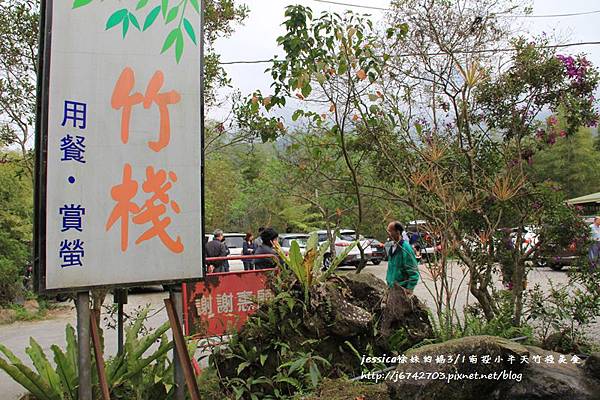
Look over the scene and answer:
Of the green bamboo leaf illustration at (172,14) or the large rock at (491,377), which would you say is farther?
the large rock at (491,377)

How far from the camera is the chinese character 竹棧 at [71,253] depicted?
292 cm

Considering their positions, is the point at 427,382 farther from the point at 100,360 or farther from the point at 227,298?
the point at 227,298

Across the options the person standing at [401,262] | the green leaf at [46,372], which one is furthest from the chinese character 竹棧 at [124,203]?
the person standing at [401,262]

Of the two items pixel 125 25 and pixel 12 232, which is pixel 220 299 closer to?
pixel 125 25

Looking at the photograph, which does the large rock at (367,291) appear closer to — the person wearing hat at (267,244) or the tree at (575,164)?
the person wearing hat at (267,244)

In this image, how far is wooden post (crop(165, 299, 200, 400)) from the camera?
3.23m

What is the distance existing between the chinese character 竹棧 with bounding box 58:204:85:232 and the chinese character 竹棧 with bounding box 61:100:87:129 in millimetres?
440

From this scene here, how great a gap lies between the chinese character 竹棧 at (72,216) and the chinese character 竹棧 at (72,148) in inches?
10.0

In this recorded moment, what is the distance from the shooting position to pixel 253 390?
15.6 ft

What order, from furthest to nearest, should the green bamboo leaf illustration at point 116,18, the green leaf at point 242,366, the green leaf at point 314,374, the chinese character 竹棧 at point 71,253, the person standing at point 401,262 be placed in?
the person standing at point 401,262 < the green leaf at point 242,366 < the green leaf at point 314,374 < the green bamboo leaf illustration at point 116,18 < the chinese character 竹棧 at point 71,253

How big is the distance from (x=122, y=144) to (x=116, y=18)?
73cm

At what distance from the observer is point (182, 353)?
→ 329cm

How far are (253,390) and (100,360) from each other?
1859 mm

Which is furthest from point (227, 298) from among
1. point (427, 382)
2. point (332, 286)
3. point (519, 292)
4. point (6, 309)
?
point (6, 309)
